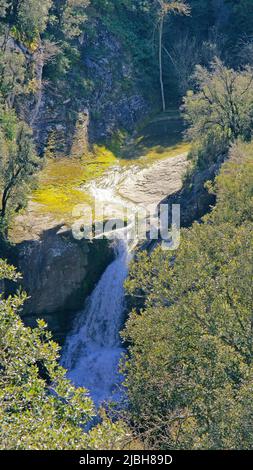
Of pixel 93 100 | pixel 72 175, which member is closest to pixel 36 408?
pixel 72 175

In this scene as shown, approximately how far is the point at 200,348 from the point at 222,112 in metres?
20.1

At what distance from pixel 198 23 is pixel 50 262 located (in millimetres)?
28283

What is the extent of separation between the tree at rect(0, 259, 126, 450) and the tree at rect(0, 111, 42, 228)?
54.2 ft

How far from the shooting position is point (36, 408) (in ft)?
45.3

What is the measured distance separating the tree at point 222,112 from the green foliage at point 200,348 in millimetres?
14319

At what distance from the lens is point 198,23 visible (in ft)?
172

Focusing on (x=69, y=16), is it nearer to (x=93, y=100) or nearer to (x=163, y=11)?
(x=93, y=100)

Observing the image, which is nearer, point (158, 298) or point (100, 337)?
point (158, 298)

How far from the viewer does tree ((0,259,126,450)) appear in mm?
12852

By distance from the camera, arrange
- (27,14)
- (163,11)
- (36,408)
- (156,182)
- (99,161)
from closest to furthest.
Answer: (36,408)
(27,14)
(156,182)
(99,161)
(163,11)

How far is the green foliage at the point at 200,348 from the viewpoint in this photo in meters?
15.8

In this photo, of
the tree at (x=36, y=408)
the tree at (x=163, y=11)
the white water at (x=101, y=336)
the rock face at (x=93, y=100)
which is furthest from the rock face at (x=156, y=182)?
the tree at (x=36, y=408)
